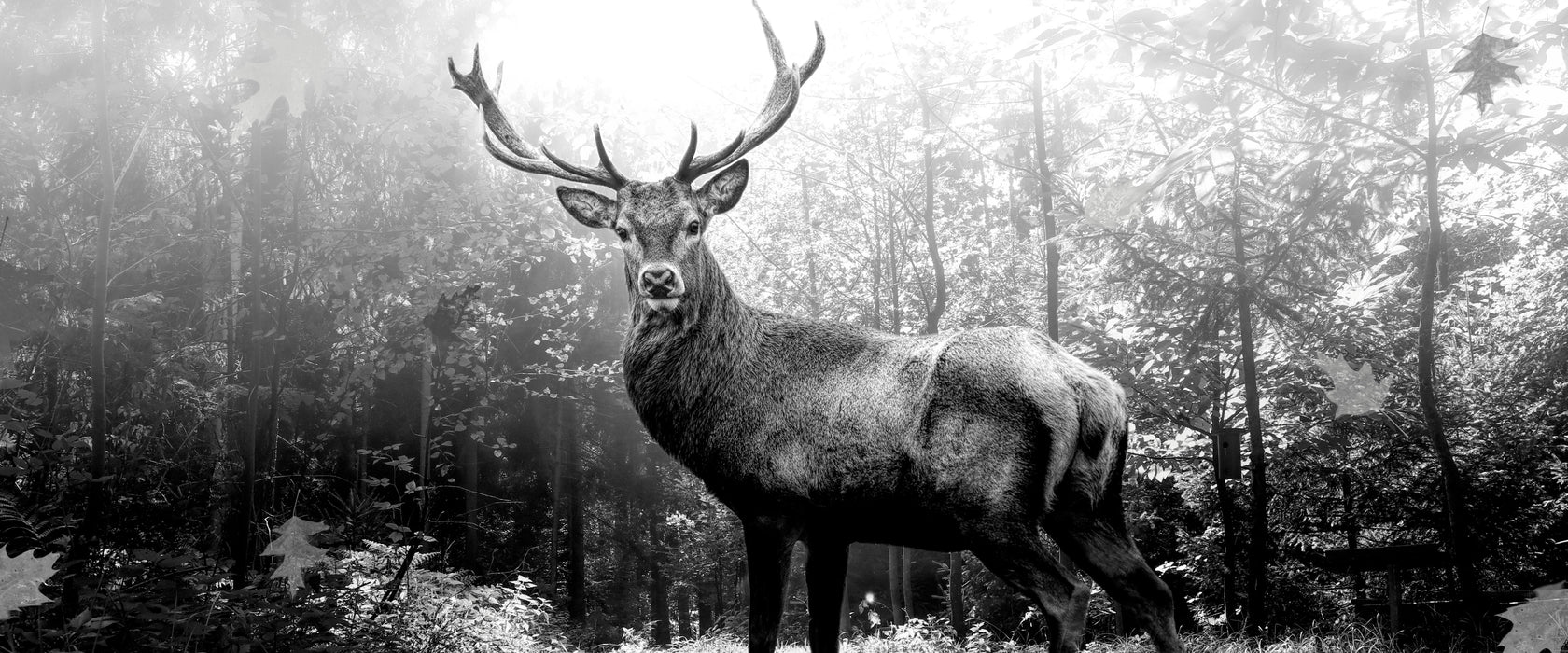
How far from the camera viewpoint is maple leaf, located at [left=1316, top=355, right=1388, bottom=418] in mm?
7723

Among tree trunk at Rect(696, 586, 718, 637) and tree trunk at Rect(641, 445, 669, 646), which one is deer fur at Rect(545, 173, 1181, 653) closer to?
tree trunk at Rect(641, 445, 669, 646)

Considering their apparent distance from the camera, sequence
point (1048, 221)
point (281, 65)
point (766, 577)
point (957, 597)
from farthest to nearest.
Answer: point (957, 597), point (1048, 221), point (281, 65), point (766, 577)

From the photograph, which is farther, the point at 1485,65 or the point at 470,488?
the point at 470,488

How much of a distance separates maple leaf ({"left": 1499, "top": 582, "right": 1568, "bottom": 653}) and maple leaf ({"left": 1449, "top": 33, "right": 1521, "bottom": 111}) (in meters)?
2.20

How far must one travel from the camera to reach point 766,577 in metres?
3.76

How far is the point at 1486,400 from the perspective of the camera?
9.86 metres

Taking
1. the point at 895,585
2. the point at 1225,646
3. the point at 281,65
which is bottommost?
the point at 895,585

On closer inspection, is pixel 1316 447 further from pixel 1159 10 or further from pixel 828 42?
pixel 828 42

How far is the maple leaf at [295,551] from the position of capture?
583cm

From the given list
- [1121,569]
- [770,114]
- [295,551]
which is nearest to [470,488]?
[295,551]

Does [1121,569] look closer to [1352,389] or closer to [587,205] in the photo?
[587,205]

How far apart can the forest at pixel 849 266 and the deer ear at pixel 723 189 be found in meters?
0.17

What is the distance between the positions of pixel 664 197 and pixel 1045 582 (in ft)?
7.31

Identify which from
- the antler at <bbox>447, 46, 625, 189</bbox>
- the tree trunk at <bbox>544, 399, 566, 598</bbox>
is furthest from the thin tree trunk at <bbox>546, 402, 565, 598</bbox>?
the antler at <bbox>447, 46, 625, 189</bbox>
